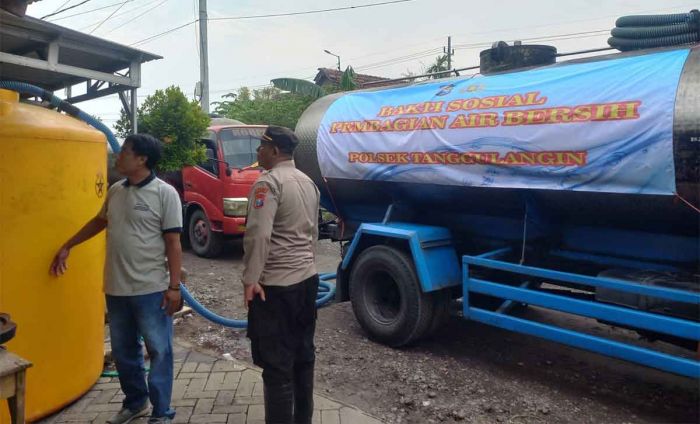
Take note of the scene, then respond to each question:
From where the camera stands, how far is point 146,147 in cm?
308

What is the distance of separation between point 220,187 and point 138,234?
18.6 feet

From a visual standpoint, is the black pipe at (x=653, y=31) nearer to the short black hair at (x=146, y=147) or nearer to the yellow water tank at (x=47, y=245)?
the short black hair at (x=146, y=147)

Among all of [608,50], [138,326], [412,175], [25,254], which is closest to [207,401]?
[138,326]

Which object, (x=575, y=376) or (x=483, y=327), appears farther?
(x=483, y=327)

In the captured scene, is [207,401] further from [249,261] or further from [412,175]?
[412,175]

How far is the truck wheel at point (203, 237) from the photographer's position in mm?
8828

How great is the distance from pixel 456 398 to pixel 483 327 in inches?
65.6

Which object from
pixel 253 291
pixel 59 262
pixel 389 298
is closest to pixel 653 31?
pixel 389 298

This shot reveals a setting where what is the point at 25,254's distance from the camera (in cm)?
308

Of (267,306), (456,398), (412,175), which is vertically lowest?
(456,398)

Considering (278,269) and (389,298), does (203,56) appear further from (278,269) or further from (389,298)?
(278,269)

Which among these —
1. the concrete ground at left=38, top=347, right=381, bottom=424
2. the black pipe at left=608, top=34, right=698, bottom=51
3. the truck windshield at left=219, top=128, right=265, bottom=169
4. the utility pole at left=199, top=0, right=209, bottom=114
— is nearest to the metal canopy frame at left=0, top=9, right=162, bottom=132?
the truck windshield at left=219, top=128, right=265, bottom=169

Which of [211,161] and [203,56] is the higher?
[203,56]

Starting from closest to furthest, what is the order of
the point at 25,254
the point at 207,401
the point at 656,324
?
the point at 25,254 < the point at 656,324 < the point at 207,401
